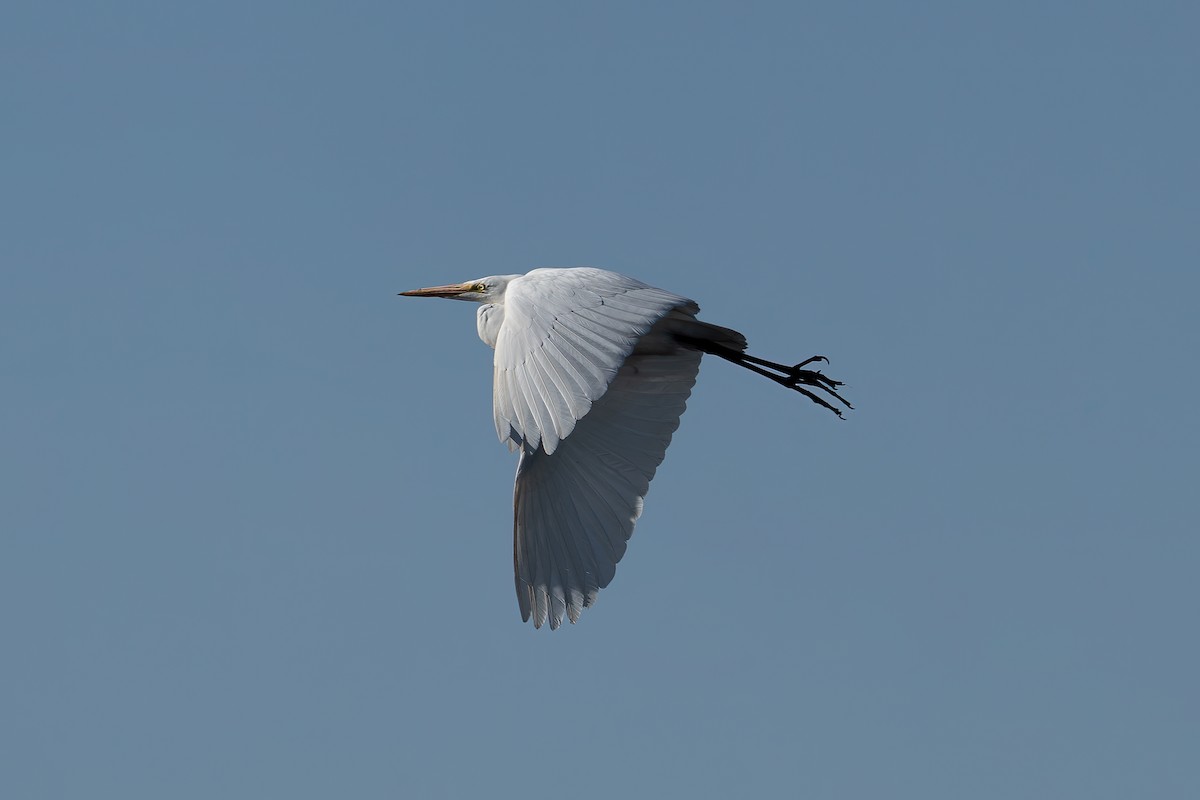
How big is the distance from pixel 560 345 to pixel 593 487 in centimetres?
293

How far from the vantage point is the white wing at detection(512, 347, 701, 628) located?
12.8m

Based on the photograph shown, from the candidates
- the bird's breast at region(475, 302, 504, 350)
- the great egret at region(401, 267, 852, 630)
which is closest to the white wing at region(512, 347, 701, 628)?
the great egret at region(401, 267, 852, 630)

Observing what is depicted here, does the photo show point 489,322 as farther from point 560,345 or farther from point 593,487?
point 560,345

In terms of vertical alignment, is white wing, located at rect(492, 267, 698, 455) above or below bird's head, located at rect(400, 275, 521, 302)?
below

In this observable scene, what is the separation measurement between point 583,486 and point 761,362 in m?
1.83

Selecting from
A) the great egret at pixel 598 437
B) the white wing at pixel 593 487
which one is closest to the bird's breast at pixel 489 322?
the great egret at pixel 598 437

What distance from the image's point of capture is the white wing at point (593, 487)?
504 inches

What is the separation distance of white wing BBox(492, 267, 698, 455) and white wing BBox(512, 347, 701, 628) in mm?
1526

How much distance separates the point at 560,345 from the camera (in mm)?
10328

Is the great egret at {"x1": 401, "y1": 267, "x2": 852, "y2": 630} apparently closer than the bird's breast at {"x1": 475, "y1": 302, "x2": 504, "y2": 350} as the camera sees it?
Yes

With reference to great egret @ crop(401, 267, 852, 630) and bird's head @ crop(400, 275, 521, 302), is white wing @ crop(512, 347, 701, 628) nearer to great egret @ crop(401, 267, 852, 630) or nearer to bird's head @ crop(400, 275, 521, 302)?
great egret @ crop(401, 267, 852, 630)

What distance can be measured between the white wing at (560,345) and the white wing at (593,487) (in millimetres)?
1526

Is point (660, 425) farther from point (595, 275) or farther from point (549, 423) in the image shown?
point (549, 423)

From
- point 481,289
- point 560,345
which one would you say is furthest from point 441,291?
point 560,345
